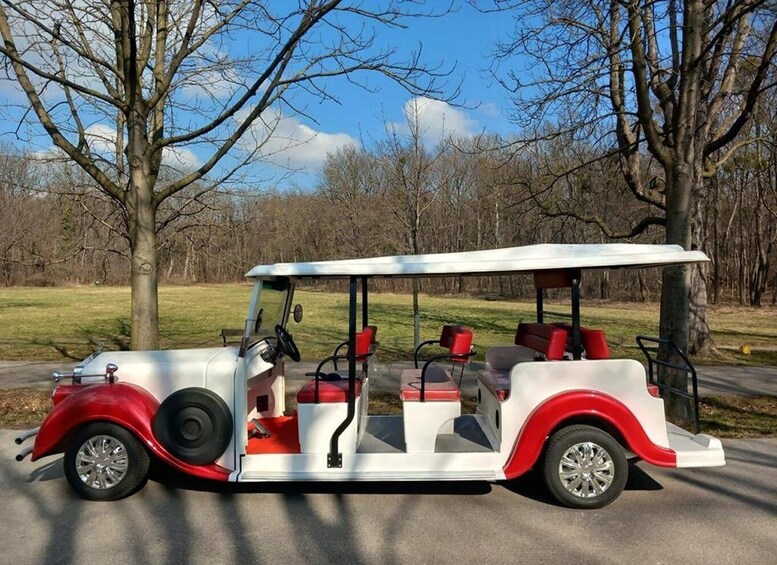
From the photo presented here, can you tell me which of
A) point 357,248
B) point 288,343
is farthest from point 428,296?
point 288,343

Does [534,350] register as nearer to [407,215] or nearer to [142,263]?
[142,263]

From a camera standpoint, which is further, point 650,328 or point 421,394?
point 650,328

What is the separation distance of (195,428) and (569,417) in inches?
111

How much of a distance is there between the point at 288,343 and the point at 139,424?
135cm

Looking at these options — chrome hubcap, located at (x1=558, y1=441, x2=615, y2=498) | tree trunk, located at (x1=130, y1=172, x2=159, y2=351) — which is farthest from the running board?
tree trunk, located at (x1=130, y1=172, x2=159, y2=351)

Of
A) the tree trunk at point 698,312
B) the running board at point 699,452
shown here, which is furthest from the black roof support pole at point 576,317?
the tree trunk at point 698,312

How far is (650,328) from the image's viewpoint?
20031mm

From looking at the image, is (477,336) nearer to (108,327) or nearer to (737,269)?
(108,327)

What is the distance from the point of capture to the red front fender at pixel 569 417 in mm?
4352

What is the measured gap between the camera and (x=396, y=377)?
9930 mm

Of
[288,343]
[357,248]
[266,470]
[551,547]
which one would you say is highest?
[357,248]

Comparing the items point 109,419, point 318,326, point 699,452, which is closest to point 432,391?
point 699,452

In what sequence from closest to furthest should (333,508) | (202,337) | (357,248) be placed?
(333,508), (202,337), (357,248)

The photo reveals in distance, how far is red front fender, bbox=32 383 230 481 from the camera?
4395 mm
